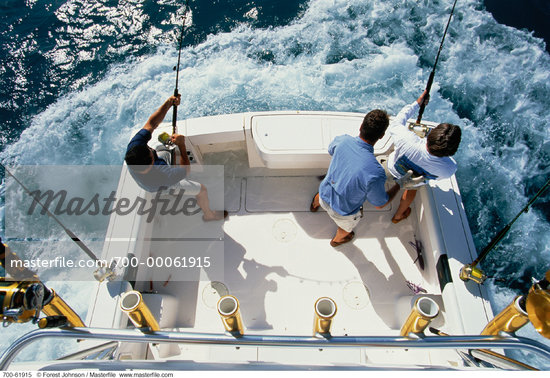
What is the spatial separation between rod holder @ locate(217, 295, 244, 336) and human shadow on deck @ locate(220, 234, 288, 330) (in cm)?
93

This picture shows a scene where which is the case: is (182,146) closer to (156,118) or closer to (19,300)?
(156,118)

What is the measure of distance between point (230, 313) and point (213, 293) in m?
1.13

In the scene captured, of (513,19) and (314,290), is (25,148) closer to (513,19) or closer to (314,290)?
(314,290)

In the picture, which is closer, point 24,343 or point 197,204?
point 24,343

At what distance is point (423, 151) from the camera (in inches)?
85.7

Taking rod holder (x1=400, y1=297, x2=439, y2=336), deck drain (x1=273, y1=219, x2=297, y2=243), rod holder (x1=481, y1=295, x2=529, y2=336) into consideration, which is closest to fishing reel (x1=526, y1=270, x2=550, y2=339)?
rod holder (x1=481, y1=295, x2=529, y2=336)

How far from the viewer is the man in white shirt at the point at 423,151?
200 cm

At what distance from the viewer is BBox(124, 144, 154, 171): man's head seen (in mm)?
2084

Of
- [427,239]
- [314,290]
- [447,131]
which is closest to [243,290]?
[314,290]

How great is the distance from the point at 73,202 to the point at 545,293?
525 centimetres

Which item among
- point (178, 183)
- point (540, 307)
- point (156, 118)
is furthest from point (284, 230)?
point (540, 307)

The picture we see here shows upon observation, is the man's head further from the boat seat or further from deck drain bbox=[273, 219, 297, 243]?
deck drain bbox=[273, 219, 297, 243]

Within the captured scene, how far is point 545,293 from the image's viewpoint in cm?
118

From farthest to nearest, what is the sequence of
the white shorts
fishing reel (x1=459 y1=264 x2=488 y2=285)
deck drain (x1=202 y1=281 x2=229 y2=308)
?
deck drain (x1=202 y1=281 x2=229 y2=308) < the white shorts < fishing reel (x1=459 y1=264 x2=488 y2=285)
